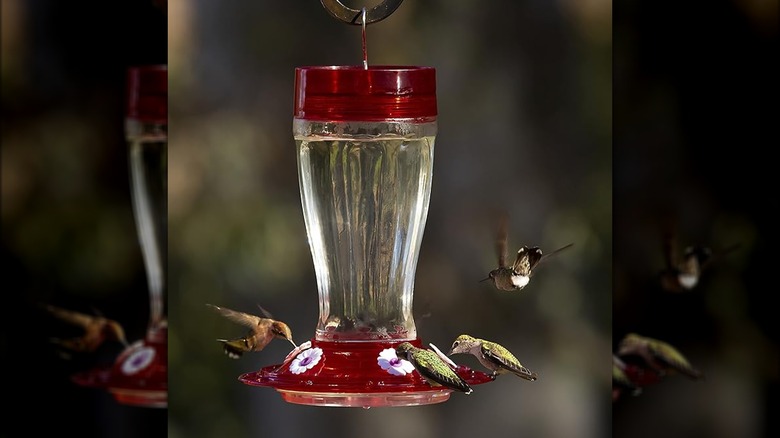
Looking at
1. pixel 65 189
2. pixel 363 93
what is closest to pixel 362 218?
pixel 363 93

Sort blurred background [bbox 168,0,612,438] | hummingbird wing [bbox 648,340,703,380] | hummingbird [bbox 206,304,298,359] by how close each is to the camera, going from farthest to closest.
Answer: hummingbird wing [bbox 648,340,703,380] < blurred background [bbox 168,0,612,438] < hummingbird [bbox 206,304,298,359]

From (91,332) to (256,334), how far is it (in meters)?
1.43

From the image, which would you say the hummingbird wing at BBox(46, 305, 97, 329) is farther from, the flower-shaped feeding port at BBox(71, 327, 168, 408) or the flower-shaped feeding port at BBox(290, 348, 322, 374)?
the flower-shaped feeding port at BBox(290, 348, 322, 374)

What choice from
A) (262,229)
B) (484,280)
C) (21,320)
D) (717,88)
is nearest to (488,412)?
(484,280)

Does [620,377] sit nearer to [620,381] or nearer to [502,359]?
[620,381]

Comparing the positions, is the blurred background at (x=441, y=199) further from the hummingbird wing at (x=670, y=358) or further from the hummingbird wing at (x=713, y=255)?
the hummingbird wing at (x=713, y=255)

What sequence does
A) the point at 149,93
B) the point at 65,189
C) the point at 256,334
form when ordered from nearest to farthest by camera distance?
the point at 256,334 → the point at 149,93 → the point at 65,189

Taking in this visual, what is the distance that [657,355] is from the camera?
444 centimetres

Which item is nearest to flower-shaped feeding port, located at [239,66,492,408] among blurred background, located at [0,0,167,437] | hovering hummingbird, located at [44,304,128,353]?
hovering hummingbird, located at [44,304,128,353]

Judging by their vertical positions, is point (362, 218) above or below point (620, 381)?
above

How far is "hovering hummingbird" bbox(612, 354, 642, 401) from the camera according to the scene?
411cm

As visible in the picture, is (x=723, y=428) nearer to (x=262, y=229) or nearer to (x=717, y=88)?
(x=717, y=88)

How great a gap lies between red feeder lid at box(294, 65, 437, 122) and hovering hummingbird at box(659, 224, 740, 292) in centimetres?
173

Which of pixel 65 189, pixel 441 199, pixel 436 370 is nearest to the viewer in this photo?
pixel 436 370
